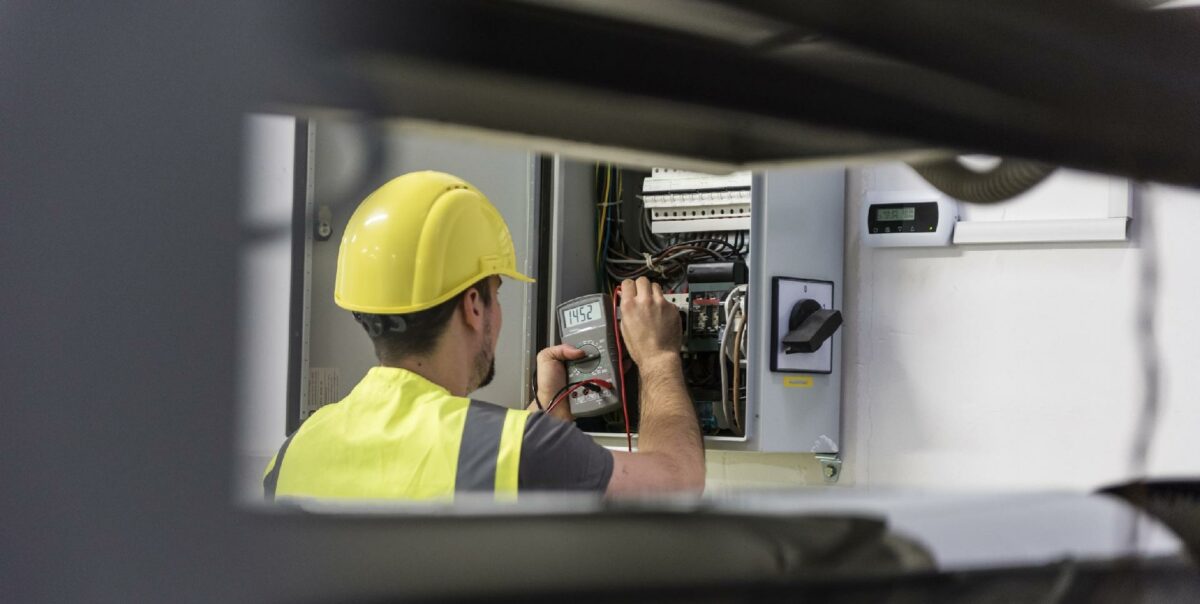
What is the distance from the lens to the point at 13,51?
0.52 feet

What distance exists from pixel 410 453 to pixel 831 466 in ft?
4.31

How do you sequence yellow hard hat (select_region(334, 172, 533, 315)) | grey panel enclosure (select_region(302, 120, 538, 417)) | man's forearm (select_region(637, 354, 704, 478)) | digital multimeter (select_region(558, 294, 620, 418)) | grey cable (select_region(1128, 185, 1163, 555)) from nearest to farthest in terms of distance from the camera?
grey cable (select_region(1128, 185, 1163, 555)), yellow hard hat (select_region(334, 172, 533, 315)), man's forearm (select_region(637, 354, 704, 478)), digital multimeter (select_region(558, 294, 620, 418)), grey panel enclosure (select_region(302, 120, 538, 417))

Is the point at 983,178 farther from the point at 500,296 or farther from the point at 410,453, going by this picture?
the point at 500,296

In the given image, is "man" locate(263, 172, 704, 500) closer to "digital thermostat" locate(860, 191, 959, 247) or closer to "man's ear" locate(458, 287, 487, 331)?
"man's ear" locate(458, 287, 487, 331)

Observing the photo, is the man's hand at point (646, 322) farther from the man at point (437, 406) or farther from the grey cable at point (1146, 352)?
the grey cable at point (1146, 352)

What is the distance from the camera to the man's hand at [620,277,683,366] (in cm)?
229

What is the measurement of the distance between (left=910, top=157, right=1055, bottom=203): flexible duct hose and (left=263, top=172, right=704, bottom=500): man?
103 cm

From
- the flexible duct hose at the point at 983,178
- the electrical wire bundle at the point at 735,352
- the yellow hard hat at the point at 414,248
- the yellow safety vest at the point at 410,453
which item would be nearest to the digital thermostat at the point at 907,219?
the electrical wire bundle at the point at 735,352

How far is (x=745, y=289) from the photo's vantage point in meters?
2.48

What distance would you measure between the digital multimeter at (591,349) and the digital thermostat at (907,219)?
587 millimetres

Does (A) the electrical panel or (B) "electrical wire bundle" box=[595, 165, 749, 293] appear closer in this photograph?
(A) the electrical panel

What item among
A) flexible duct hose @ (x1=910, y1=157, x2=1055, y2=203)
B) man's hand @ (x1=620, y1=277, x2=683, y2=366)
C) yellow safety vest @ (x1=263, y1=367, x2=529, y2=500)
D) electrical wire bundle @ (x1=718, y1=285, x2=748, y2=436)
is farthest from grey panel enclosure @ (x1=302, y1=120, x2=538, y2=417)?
flexible duct hose @ (x1=910, y1=157, x2=1055, y2=203)

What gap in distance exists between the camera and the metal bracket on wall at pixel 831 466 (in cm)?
253

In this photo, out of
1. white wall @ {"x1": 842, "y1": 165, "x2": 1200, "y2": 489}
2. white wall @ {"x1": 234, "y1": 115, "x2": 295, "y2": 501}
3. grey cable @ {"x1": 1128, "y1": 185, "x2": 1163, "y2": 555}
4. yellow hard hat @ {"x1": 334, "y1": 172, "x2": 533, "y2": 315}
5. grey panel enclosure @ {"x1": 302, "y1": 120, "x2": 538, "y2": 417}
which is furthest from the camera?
grey panel enclosure @ {"x1": 302, "y1": 120, "x2": 538, "y2": 417}
